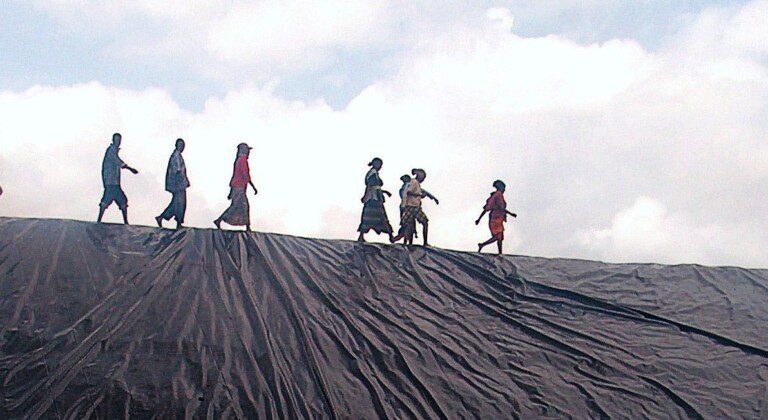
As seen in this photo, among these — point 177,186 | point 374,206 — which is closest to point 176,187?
point 177,186

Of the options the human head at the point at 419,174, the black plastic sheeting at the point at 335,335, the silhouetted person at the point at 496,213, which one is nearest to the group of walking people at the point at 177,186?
the black plastic sheeting at the point at 335,335

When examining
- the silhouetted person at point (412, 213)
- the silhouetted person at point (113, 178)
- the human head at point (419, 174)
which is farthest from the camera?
the human head at point (419, 174)

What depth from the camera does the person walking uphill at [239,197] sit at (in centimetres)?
833

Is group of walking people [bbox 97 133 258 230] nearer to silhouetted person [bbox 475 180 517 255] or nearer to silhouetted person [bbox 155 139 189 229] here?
silhouetted person [bbox 155 139 189 229]

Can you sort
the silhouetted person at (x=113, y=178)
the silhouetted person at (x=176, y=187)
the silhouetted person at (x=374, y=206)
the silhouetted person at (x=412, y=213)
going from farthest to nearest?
the silhouetted person at (x=412, y=213) → the silhouetted person at (x=374, y=206) → the silhouetted person at (x=176, y=187) → the silhouetted person at (x=113, y=178)

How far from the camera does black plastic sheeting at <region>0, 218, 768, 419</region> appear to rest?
223 inches

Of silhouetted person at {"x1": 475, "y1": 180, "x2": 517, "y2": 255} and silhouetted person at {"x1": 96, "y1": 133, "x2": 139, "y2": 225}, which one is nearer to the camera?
silhouetted person at {"x1": 96, "y1": 133, "x2": 139, "y2": 225}

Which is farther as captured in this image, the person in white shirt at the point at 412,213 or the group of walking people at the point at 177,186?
the person in white shirt at the point at 412,213

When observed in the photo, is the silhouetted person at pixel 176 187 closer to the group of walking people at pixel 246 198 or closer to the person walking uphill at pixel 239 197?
the group of walking people at pixel 246 198

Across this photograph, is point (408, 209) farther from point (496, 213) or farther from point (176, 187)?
point (176, 187)

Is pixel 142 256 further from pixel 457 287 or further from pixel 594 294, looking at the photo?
pixel 594 294

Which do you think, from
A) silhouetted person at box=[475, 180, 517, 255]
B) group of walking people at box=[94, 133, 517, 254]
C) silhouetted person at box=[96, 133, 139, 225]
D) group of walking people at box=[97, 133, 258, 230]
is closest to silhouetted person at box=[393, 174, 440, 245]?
group of walking people at box=[94, 133, 517, 254]

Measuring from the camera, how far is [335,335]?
652cm

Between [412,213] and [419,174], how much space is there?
0.51m
